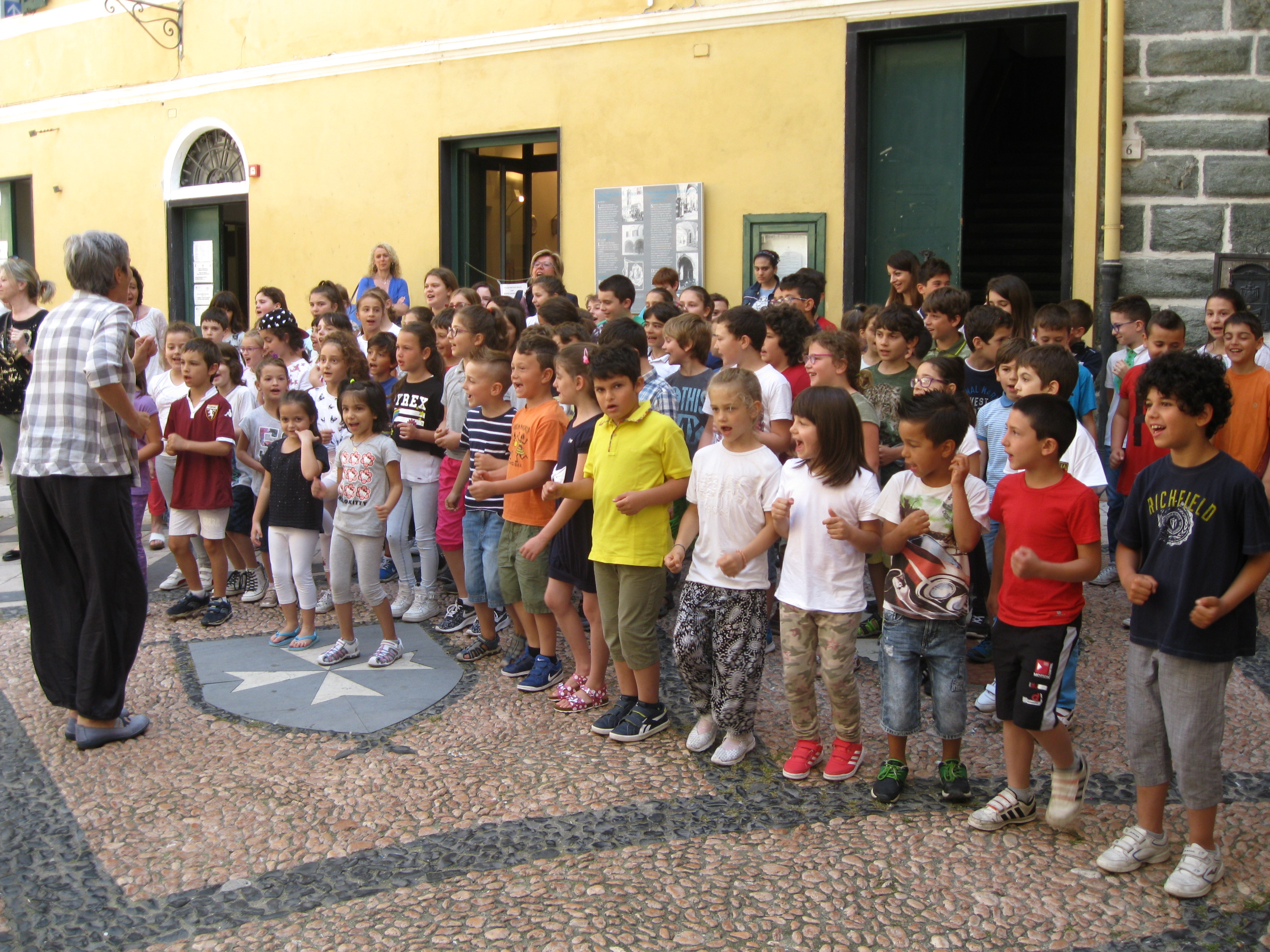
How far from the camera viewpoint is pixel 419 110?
38.1 feet

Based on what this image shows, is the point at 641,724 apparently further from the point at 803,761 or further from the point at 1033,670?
the point at 1033,670

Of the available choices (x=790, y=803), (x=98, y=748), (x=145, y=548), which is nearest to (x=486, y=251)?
(x=145, y=548)

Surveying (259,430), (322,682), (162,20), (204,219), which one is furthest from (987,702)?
(162,20)

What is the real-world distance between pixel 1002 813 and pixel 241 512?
4.62m

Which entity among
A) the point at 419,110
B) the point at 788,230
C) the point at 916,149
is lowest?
the point at 788,230

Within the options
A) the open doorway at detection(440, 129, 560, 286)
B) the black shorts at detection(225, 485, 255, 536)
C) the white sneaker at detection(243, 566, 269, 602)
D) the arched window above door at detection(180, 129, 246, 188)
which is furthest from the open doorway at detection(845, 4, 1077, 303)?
the arched window above door at detection(180, 129, 246, 188)

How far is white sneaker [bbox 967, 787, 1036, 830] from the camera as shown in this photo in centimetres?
371

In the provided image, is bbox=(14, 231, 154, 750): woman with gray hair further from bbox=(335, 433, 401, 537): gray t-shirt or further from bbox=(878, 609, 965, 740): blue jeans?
bbox=(878, 609, 965, 740): blue jeans

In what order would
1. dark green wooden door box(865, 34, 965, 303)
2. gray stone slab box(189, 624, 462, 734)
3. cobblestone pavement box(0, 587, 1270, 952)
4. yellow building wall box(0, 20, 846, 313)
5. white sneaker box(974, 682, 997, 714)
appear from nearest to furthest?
cobblestone pavement box(0, 587, 1270, 952) < white sneaker box(974, 682, 997, 714) < gray stone slab box(189, 624, 462, 734) < dark green wooden door box(865, 34, 965, 303) < yellow building wall box(0, 20, 846, 313)

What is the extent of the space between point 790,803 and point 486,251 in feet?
29.6

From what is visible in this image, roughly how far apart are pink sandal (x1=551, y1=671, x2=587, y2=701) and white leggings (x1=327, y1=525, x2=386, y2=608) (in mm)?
1023

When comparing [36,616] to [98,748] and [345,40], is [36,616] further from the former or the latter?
[345,40]

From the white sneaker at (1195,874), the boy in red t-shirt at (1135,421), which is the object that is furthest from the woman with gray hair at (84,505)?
the boy in red t-shirt at (1135,421)

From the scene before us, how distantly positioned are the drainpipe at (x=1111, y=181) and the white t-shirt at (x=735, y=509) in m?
4.79
